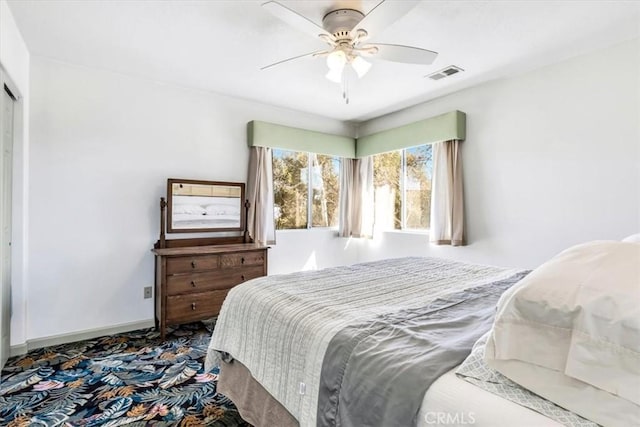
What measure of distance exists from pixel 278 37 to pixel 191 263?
82.2 inches

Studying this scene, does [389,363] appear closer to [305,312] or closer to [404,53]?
[305,312]

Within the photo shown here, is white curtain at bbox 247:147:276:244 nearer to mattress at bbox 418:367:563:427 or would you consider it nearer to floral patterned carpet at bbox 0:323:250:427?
floral patterned carpet at bbox 0:323:250:427

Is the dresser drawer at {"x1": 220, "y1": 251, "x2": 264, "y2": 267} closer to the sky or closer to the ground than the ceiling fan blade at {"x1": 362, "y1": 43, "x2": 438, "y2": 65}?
closer to the ground

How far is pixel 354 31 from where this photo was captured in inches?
79.7

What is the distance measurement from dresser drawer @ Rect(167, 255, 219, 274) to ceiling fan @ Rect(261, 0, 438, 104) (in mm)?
2013

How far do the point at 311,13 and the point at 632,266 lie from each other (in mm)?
2049

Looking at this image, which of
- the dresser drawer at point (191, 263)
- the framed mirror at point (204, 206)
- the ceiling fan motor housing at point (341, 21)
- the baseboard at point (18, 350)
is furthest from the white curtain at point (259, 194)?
the baseboard at point (18, 350)

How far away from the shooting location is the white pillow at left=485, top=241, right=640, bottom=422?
660 mm

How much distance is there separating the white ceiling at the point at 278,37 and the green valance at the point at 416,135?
37cm

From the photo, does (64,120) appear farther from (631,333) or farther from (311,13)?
(631,333)

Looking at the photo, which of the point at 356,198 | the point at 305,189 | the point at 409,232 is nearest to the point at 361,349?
the point at 409,232

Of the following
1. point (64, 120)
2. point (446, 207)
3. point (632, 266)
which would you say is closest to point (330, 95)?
point (446, 207)

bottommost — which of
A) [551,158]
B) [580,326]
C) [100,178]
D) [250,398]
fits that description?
[250,398]

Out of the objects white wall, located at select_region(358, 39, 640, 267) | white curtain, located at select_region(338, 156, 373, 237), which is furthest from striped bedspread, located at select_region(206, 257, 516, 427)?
white curtain, located at select_region(338, 156, 373, 237)
